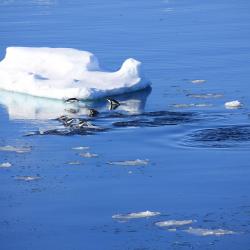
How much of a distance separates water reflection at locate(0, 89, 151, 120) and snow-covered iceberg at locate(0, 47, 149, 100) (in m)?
0.16

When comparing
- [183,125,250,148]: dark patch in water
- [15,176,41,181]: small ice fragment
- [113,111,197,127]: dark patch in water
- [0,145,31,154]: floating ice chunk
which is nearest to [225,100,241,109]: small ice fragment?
[113,111,197,127]: dark patch in water

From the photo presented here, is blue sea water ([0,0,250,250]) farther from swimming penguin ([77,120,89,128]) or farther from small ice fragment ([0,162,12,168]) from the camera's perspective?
swimming penguin ([77,120,89,128])

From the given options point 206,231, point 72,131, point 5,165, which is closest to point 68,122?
point 72,131

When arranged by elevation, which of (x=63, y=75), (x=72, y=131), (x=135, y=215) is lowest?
(x=135, y=215)

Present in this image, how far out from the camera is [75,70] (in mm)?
17016

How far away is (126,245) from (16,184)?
99.6 inches

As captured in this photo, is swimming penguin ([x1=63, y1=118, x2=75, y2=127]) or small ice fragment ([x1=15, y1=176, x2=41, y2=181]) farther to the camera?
swimming penguin ([x1=63, y1=118, x2=75, y2=127])

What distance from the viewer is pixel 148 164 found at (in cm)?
1130

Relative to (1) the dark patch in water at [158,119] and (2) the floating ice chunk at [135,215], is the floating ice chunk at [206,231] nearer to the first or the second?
(2) the floating ice chunk at [135,215]

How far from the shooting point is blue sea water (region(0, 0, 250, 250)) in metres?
8.83

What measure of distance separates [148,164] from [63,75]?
6075 mm

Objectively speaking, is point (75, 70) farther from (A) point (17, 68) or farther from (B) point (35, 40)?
(B) point (35, 40)

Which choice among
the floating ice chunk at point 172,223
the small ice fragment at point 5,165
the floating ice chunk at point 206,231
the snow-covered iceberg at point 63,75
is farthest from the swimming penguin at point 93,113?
the floating ice chunk at point 206,231

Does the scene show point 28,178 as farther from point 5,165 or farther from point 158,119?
point 158,119
